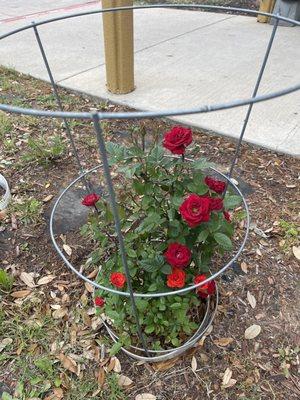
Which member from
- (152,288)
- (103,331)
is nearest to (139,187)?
(152,288)

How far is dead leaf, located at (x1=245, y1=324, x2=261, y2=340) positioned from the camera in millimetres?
1630

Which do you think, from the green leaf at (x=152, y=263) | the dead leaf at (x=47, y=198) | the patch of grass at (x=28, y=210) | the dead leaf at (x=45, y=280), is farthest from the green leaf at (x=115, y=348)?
the dead leaf at (x=47, y=198)

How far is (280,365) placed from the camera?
1541mm

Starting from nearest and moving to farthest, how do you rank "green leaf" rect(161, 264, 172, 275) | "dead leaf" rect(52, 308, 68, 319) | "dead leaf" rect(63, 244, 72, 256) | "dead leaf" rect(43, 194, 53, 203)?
"green leaf" rect(161, 264, 172, 275) < "dead leaf" rect(52, 308, 68, 319) < "dead leaf" rect(63, 244, 72, 256) < "dead leaf" rect(43, 194, 53, 203)

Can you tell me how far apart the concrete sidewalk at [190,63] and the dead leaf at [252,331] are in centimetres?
133

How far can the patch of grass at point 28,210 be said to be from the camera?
84.7 inches

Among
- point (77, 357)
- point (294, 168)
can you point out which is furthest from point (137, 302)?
point (294, 168)

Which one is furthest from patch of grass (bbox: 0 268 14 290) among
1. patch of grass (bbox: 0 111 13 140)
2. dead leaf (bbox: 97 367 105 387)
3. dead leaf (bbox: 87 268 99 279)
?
patch of grass (bbox: 0 111 13 140)

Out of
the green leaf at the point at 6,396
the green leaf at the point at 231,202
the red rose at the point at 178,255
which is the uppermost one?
the green leaf at the point at 231,202

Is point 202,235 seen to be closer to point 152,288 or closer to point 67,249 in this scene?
point 152,288

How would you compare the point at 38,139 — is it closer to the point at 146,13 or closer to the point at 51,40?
the point at 51,40

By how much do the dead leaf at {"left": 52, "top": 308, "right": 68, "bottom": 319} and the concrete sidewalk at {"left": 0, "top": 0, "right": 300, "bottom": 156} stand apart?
1.65m

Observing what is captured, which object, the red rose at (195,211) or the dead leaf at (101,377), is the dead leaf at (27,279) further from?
the red rose at (195,211)

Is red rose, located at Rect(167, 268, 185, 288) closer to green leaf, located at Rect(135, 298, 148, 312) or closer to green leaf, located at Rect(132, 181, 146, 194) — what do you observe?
green leaf, located at Rect(135, 298, 148, 312)
